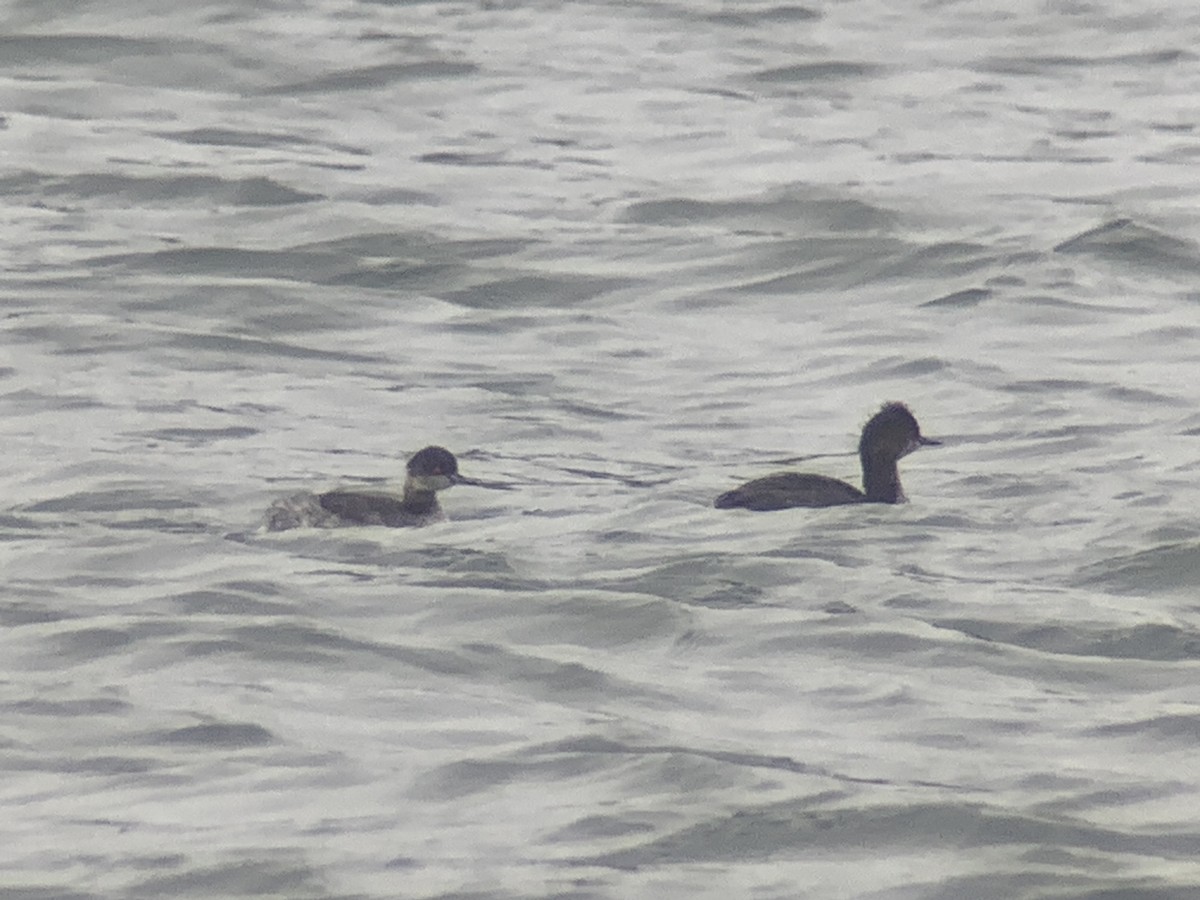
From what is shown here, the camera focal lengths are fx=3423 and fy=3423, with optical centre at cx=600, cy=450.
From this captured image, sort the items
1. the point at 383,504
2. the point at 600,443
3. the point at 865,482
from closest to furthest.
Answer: the point at 383,504, the point at 865,482, the point at 600,443

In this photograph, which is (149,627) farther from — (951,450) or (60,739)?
(951,450)

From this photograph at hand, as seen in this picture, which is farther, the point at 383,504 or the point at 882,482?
the point at 882,482

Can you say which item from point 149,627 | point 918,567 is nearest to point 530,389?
point 918,567

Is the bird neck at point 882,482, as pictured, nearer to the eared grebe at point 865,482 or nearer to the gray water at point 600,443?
the eared grebe at point 865,482

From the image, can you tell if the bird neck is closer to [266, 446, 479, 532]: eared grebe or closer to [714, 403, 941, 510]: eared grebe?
[714, 403, 941, 510]: eared grebe

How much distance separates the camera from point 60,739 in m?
8.67

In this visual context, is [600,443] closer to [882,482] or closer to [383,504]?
[882,482]

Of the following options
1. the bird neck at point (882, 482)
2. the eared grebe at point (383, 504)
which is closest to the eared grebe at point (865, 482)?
the bird neck at point (882, 482)

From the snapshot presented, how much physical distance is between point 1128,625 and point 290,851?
3192 mm

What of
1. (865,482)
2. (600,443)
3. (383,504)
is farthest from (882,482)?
(383,504)

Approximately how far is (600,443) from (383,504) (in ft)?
6.36

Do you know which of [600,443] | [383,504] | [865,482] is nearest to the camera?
[383,504]

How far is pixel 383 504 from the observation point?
1101 cm

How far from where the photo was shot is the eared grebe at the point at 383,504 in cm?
1086
